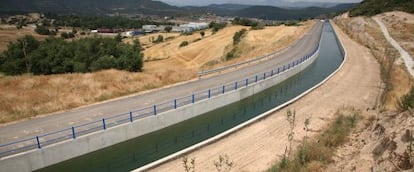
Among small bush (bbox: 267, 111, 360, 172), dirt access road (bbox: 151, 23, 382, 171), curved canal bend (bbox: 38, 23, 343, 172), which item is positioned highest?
small bush (bbox: 267, 111, 360, 172)

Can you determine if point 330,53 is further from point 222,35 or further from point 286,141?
point 286,141

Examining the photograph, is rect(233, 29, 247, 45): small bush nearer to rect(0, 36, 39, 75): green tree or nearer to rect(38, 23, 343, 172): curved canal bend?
rect(38, 23, 343, 172): curved canal bend

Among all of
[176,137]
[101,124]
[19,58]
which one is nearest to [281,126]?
[176,137]

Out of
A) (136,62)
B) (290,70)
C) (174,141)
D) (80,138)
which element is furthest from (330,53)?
(80,138)

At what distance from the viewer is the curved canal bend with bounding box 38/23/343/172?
1584 centimetres

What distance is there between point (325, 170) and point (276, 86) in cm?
1995

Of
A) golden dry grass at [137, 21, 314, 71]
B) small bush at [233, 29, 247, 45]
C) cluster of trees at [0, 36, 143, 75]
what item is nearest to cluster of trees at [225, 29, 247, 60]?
small bush at [233, 29, 247, 45]

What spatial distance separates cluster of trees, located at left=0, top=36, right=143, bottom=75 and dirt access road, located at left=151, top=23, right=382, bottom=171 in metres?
30.2

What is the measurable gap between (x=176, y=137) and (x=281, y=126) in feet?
22.6

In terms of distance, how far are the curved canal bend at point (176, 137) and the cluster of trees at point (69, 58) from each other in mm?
25381

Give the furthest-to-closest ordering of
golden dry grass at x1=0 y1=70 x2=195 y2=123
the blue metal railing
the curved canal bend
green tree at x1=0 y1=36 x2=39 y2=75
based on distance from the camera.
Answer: green tree at x1=0 y1=36 x2=39 y2=75 → golden dry grass at x1=0 y1=70 x2=195 y2=123 → the curved canal bend → the blue metal railing

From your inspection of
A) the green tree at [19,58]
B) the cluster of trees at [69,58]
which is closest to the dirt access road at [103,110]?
the cluster of trees at [69,58]

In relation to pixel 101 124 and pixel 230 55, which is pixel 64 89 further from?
pixel 230 55

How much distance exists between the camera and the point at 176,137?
19.3 m
